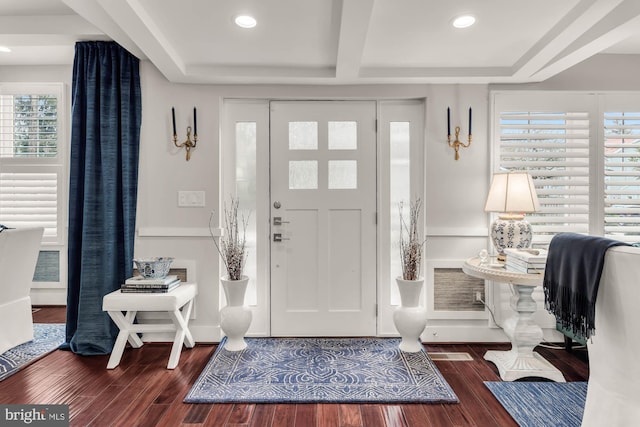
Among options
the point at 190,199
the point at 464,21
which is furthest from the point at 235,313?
the point at 464,21

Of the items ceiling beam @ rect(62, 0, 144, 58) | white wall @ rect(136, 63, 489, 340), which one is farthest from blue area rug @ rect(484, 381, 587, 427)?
ceiling beam @ rect(62, 0, 144, 58)

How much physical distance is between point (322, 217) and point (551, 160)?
195 centimetres

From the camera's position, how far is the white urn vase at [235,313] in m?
2.78

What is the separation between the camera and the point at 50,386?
7.61 ft

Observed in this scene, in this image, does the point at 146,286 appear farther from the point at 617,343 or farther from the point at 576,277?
the point at 617,343

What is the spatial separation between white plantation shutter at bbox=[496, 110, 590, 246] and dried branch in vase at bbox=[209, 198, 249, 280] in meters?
2.21

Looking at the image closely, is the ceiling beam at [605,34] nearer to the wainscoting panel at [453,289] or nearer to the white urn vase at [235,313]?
the wainscoting panel at [453,289]

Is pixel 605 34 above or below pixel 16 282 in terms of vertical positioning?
above

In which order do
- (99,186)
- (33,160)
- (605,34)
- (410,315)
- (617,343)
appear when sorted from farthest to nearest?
(33,160)
(99,186)
(410,315)
(605,34)
(617,343)

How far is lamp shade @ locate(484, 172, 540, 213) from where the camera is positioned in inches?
A: 101

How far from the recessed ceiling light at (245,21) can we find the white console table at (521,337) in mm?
2142

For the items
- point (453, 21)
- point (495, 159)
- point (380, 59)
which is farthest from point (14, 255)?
point (495, 159)

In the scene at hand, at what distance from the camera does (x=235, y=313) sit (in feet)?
9.12

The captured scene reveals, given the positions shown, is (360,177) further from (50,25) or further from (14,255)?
(14,255)
